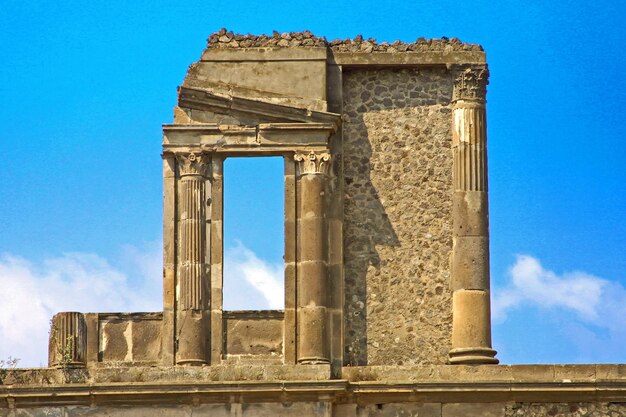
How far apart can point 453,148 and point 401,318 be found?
2986 mm

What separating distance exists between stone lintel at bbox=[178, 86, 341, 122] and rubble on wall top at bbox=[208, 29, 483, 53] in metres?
0.96

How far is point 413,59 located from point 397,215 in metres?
2.62

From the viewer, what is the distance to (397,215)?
35.0m

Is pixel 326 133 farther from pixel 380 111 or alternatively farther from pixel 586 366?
pixel 586 366

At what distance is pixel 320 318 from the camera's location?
34.1m

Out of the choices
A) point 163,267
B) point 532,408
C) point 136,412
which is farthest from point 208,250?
point 532,408

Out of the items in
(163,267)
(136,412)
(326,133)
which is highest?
(326,133)

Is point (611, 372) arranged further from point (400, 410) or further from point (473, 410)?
point (400, 410)

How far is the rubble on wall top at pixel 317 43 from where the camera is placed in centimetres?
3525

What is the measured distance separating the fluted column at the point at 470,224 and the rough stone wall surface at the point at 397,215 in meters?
0.22

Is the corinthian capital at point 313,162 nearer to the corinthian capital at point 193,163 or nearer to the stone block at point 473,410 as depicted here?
the corinthian capital at point 193,163

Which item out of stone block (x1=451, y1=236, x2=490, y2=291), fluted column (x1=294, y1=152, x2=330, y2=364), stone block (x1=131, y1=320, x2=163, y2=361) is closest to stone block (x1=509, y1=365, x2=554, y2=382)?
stone block (x1=451, y1=236, x2=490, y2=291)

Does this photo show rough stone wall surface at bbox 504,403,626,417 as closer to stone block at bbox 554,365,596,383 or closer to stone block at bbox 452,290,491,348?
stone block at bbox 554,365,596,383

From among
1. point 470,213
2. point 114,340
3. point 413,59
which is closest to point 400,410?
point 470,213
